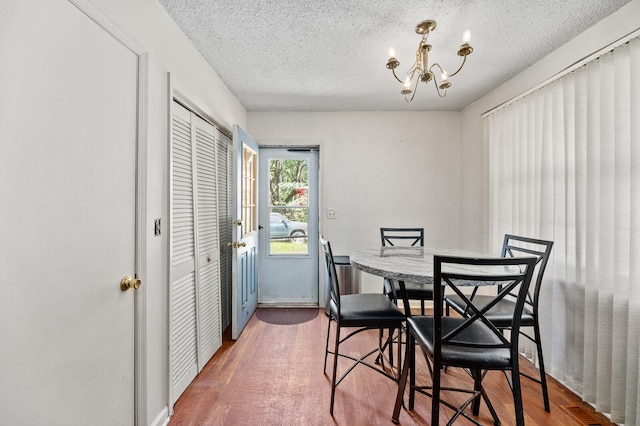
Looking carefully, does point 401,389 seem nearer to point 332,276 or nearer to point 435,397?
point 435,397

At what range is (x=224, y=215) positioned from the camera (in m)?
2.82

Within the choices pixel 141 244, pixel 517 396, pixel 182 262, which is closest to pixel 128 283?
pixel 141 244

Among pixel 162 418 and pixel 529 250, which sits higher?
pixel 529 250

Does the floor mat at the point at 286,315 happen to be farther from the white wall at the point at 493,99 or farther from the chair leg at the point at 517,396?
the chair leg at the point at 517,396

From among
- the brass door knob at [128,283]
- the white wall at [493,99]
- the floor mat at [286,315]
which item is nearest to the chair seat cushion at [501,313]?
the white wall at [493,99]

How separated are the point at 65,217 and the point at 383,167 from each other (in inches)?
122

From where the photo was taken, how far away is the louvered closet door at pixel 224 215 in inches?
106

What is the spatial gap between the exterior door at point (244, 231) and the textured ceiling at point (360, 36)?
0.68 m

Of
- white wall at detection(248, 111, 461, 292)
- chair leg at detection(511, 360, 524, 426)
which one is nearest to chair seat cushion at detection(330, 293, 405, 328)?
chair leg at detection(511, 360, 524, 426)

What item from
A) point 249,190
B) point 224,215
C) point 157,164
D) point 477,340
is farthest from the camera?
point 249,190

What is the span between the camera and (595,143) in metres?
1.85

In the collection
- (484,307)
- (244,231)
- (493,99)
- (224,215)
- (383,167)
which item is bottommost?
(484,307)

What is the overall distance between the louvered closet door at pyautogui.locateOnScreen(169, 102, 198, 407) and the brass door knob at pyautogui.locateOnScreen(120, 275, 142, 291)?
366 mm

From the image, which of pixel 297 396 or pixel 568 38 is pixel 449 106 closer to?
pixel 568 38
